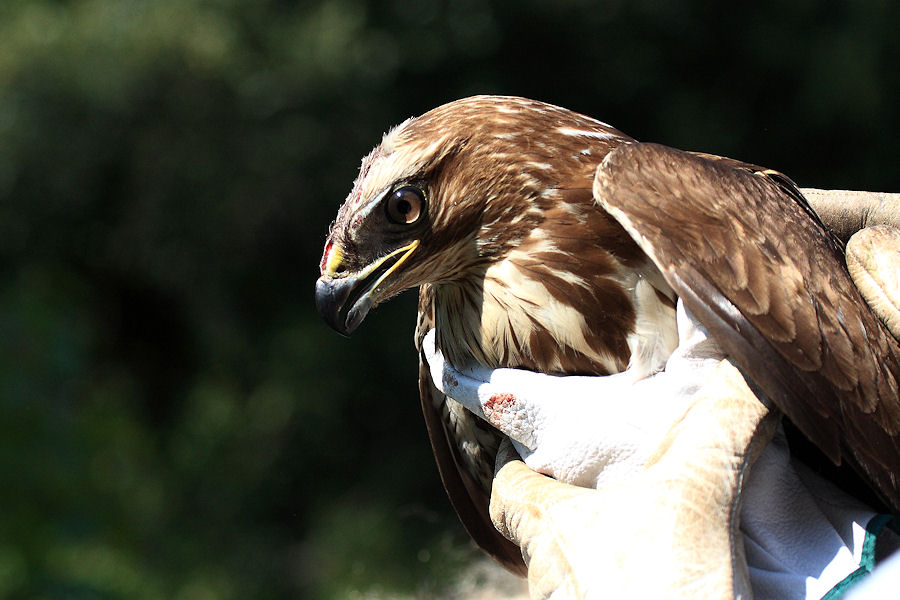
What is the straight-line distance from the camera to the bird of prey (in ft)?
4.25

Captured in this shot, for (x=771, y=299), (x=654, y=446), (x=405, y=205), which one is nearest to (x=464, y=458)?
(x=654, y=446)

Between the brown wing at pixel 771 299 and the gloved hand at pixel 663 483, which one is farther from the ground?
the brown wing at pixel 771 299

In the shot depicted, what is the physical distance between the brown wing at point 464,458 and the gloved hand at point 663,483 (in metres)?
0.21

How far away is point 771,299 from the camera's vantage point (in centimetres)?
131

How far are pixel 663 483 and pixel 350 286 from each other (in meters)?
0.58

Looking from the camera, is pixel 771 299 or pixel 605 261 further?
pixel 605 261

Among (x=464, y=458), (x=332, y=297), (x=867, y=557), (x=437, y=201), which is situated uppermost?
(x=437, y=201)

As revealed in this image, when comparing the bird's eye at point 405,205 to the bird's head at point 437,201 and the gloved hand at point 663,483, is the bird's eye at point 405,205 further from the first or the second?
the gloved hand at point 663,483

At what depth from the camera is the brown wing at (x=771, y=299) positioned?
128cm

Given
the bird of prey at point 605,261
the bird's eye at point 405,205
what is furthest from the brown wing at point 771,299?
the bird's eye at point 405,205

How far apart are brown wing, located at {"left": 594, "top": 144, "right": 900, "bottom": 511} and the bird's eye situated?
11.2 inches

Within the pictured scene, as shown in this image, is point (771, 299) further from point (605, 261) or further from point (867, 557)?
point (867, 557)

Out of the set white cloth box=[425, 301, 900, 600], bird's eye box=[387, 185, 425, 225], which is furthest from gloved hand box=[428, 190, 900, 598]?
bird's eye box=[387, 185, 425, 225]

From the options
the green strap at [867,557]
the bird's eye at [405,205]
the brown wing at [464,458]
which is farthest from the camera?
the brown wing at [464,458]
